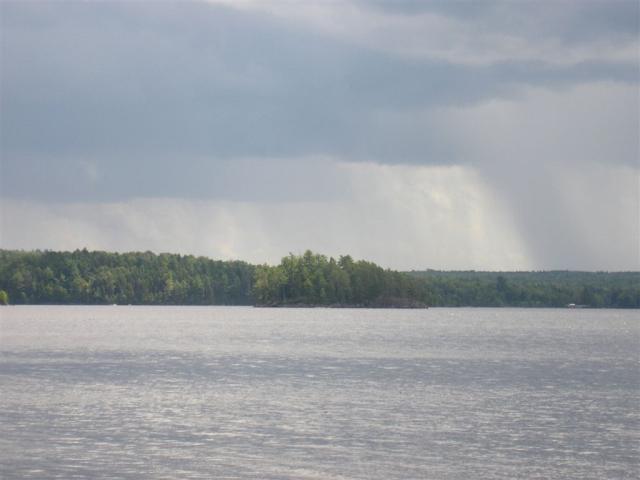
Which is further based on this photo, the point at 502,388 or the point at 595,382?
the point at 595,382

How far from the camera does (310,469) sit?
34.2m

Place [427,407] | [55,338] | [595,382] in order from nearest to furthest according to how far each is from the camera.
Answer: [427,407] < [595,382] < [55,338]

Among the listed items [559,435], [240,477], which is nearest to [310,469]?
[240,477]

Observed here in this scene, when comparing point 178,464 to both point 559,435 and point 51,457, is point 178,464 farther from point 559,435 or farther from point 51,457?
point 559,435

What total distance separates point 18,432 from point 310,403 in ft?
55.4

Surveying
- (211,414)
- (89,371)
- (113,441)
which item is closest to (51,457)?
(113,441)

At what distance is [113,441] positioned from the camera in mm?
39438

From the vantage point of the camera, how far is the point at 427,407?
52.6 meters

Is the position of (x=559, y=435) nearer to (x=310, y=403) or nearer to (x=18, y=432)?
(x=310, y=403)

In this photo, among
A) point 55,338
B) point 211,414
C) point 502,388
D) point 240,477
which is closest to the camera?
point 240,477

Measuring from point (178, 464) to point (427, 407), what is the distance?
2051 centimetres

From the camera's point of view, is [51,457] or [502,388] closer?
[51,457]

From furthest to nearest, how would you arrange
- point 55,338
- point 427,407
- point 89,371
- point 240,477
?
Answer: point 55,338
point 89,371
point 427,407
point 240,477

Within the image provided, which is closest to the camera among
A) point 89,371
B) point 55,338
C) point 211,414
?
point 211,414
